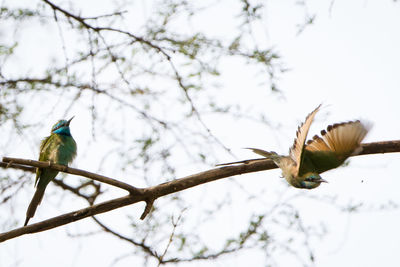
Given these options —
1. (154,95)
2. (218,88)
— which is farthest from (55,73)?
(218,88)

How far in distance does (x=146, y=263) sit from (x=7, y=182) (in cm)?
106

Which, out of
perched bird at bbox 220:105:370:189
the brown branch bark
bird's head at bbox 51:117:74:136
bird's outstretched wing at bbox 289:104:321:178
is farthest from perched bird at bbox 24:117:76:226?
bird's outstretched wing at bbox 289:104:321:178

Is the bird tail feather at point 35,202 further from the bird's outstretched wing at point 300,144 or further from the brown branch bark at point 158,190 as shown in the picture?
the bird's outstretched wing at point 300,144

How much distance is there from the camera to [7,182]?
129 inches

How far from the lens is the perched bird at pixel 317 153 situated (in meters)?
2.29

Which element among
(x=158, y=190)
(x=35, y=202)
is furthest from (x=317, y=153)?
(x=35, y=202)

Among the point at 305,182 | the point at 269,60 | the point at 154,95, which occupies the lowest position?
the point at 305,182

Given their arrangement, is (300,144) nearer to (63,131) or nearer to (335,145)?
(335,145)

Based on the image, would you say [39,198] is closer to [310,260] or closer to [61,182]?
[61,182]

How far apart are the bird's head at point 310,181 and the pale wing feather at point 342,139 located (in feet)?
0.56

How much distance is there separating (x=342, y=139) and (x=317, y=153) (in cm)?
17

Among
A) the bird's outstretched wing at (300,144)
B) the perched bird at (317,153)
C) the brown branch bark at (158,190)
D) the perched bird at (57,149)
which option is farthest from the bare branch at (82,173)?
the perched bird at (57,149)

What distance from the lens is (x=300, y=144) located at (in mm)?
2238

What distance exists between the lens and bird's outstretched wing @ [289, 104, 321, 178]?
2.12m
